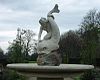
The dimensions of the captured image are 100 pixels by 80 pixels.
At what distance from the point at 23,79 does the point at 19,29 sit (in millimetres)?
10646

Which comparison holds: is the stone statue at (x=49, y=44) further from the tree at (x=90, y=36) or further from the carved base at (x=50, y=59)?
the tree at (x=90, y=36)

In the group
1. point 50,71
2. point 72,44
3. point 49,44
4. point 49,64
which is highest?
point 72,44

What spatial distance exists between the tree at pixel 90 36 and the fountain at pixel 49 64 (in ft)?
59.7

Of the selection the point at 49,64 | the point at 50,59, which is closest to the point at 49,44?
the point at 50,59

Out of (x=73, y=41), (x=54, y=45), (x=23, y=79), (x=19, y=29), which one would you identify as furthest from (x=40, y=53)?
(x=73, y=41)

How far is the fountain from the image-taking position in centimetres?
788

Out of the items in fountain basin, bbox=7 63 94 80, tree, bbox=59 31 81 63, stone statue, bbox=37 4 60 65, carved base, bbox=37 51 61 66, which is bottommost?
fountain basin, bbox=7 63 94 80

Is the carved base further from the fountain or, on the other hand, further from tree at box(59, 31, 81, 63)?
tree at box(59, 31, 81, 63)

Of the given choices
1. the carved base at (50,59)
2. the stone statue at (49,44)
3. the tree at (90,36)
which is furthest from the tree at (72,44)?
the carved base at (50,59)

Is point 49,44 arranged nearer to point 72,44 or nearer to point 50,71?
point 50,71

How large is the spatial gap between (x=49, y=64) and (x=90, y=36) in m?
23.8

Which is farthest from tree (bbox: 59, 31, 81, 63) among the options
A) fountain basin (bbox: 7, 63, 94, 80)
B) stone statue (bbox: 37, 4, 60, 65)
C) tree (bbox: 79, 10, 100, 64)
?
fountain basin (bbox: 7, 63, 94, 80)

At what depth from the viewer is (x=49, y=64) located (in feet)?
30.2

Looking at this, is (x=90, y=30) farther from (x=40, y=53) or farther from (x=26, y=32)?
(x=40, y=53)
